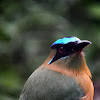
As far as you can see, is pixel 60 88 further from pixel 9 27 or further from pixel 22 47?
pixel 22 47

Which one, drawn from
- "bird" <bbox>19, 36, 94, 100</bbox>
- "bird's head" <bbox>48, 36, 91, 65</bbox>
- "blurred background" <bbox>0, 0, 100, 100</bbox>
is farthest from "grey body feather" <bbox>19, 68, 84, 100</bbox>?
"blurred background" <bbox>0, 0, 100, 100</bbox>

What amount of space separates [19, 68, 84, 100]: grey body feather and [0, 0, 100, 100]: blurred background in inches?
32.4

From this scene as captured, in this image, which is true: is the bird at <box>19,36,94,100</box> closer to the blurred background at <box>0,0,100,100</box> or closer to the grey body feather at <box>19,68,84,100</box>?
the grey body feather at <box>19,68,84,100</box>

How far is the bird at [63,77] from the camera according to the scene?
124 inches

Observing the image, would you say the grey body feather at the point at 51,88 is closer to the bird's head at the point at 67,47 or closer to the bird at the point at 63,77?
the bird at the point at 63,77

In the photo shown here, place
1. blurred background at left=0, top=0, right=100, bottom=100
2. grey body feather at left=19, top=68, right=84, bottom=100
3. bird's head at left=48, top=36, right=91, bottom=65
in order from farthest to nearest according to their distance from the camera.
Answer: blurred background at left=0, top=0, right=100, bottom=100 → bird's head at left=48, top=36, right=91, bottom=65 → grey body feather at left=19, top=68, right=84, bottom=100

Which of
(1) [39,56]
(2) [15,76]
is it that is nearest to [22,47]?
(1) [39,56]

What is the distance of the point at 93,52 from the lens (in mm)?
5109

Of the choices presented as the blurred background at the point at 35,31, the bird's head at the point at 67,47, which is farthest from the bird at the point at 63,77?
the blurred background at the point at 35,31

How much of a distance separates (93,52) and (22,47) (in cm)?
120

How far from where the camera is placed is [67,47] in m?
3.30

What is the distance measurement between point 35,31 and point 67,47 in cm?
239

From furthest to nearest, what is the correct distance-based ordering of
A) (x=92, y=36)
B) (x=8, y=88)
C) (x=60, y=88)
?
(x=92, y=36), (x=8, y=88), (x=60, y=88)

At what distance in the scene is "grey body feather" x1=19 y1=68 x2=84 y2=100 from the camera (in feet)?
10.2
